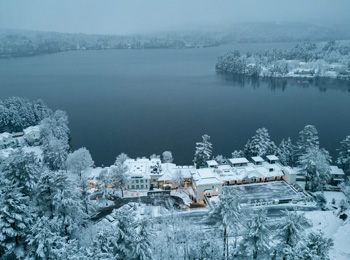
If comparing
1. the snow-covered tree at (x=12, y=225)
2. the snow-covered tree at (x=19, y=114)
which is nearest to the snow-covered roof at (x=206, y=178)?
the snow-covered tree at (x=12, y=225)

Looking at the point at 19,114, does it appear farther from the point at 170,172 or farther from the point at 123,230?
the point at 123,230

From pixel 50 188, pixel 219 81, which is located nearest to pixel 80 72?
pixel 219 81

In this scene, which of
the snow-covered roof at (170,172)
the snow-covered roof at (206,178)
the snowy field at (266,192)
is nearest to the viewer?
the snowy field at (266,192)

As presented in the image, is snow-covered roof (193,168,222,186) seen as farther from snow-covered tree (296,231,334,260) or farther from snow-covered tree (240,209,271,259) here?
snow-covered tree (296,231,334,260)

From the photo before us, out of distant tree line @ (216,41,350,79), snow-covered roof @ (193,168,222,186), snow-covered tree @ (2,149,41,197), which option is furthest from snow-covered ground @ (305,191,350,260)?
distant tree line @ (216,41,350,79)

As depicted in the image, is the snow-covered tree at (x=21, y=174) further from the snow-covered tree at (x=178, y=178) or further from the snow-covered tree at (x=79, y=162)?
the snow-covered tree at (x=178, y=178)

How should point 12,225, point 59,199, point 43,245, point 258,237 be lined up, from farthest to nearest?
point 59,199
point 258,237
point 12,225
point 43,245

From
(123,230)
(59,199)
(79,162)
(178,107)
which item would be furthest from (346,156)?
(178,107)
